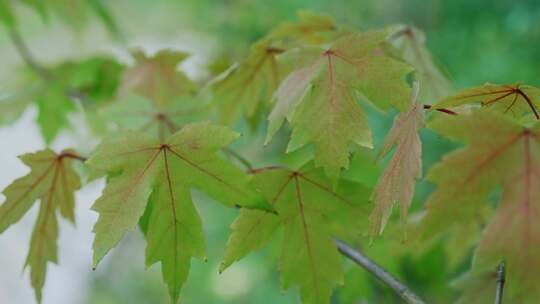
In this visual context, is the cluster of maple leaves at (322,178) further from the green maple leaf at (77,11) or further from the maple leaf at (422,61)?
the green maple leaf at (77,11)

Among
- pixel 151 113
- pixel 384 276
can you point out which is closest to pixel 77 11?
pixel 151 113

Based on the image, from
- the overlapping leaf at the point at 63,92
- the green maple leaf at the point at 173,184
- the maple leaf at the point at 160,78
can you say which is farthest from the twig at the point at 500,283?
the overlapping leaf at the point at 63,92

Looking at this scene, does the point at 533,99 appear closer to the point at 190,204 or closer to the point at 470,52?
the point at 190,204

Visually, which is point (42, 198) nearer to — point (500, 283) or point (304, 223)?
point (304, 223)

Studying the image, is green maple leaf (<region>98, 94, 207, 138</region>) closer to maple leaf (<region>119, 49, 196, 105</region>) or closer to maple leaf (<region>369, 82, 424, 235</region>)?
maple leaf (<region>119, 49, 196, 105</region>)

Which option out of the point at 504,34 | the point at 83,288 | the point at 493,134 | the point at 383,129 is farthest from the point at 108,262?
the point at 493,134
